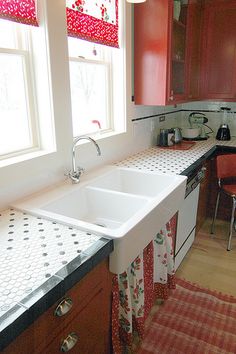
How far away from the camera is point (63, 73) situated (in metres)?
1.53

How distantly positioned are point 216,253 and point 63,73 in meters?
2.01

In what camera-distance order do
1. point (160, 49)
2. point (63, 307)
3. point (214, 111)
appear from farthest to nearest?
point (214, 111)
point (160, 49)
point (63, 307)

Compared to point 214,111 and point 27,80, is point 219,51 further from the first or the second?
point 27,80

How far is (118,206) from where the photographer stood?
150 cm

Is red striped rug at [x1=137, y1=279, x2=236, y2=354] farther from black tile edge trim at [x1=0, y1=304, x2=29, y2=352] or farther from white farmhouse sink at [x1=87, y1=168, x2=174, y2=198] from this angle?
black tile edge trim at [x1=0, y1=304, x2=29, y2=352]

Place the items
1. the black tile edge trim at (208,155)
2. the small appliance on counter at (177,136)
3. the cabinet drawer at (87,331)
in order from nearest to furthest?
the cabinet drawer at (87,331) → the black tile edge trim at (208,155) → the small appliance on counter at (177,136)

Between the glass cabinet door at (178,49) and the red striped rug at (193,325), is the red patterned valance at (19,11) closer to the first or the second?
the glass cabinet door at (178,49)

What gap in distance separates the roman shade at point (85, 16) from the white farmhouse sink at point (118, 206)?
0.83 meters

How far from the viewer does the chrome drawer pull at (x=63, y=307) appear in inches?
32.7

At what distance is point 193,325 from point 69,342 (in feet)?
3.71

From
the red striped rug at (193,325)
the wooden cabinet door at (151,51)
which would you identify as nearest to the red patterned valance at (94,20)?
the wooden cabinet door at (151,51)

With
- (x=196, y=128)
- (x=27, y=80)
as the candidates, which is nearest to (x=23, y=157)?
(x=27, y=80)

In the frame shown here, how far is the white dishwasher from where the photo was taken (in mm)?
2053

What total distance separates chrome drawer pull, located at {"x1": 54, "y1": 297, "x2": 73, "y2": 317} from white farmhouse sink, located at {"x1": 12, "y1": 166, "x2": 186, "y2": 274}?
0.26m
